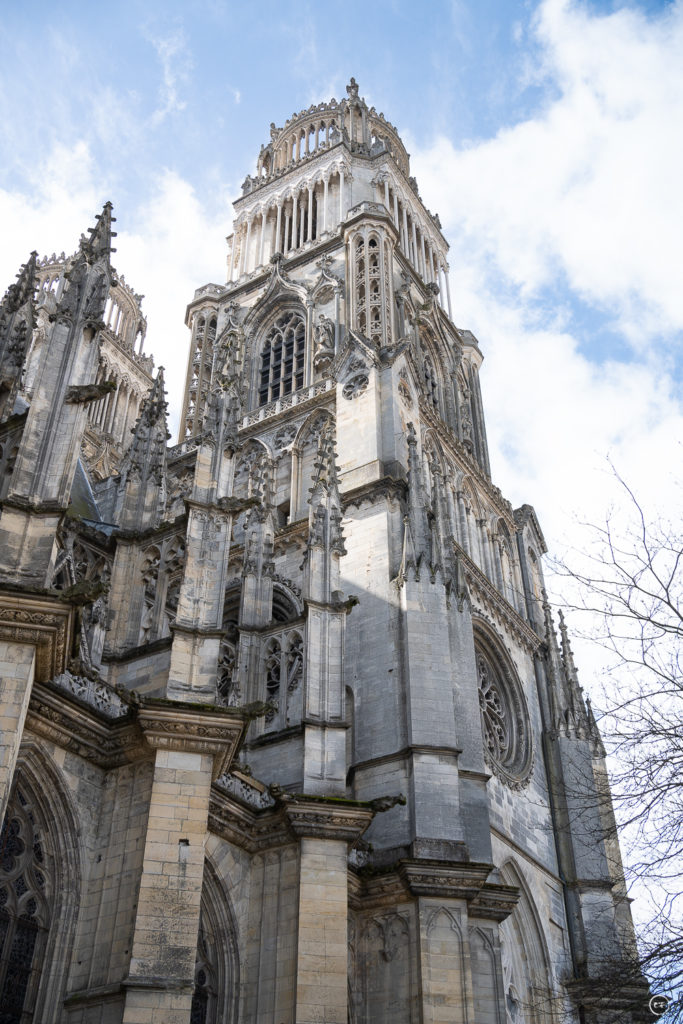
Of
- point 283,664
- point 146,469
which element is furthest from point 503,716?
point 146,469

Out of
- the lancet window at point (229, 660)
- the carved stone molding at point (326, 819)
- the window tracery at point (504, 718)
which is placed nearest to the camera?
the carved stone molding at point (326, 819)

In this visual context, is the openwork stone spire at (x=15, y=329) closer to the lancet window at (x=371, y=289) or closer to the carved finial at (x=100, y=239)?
the carved finial at (x=100, y=239)

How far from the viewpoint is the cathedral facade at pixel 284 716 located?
500 inches

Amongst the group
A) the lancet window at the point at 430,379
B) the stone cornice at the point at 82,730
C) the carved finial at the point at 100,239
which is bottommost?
the stone cornice at the point at 82,730

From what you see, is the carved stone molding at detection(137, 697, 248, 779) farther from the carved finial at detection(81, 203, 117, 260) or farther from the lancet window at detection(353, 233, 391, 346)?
the lancet window at detection(353, 233, 391, 346)

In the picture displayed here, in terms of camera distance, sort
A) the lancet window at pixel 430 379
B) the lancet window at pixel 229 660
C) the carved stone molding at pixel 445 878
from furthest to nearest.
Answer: the lancet window at pixel 430 379
the lancet window at pixel 229 660
the carved stone molding at pixel 445 878

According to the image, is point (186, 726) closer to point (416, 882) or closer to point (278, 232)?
point (416, 882)

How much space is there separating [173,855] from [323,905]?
11.1ft

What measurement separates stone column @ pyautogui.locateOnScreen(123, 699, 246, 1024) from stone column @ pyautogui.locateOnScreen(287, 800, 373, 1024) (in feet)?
8.16

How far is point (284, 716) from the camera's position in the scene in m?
19.1

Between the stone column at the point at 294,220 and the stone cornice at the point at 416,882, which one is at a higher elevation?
the stone column at the point at 294,220

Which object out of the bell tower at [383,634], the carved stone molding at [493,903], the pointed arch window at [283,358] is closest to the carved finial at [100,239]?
the bell tower at [383,634]

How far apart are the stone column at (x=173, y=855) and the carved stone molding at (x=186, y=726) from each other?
0.04ft

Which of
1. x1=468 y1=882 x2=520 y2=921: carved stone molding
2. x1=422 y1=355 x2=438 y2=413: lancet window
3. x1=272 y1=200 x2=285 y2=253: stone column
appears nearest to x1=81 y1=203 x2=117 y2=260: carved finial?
x1=468 y1=882 x2=520 y2=921: carved stone molding
